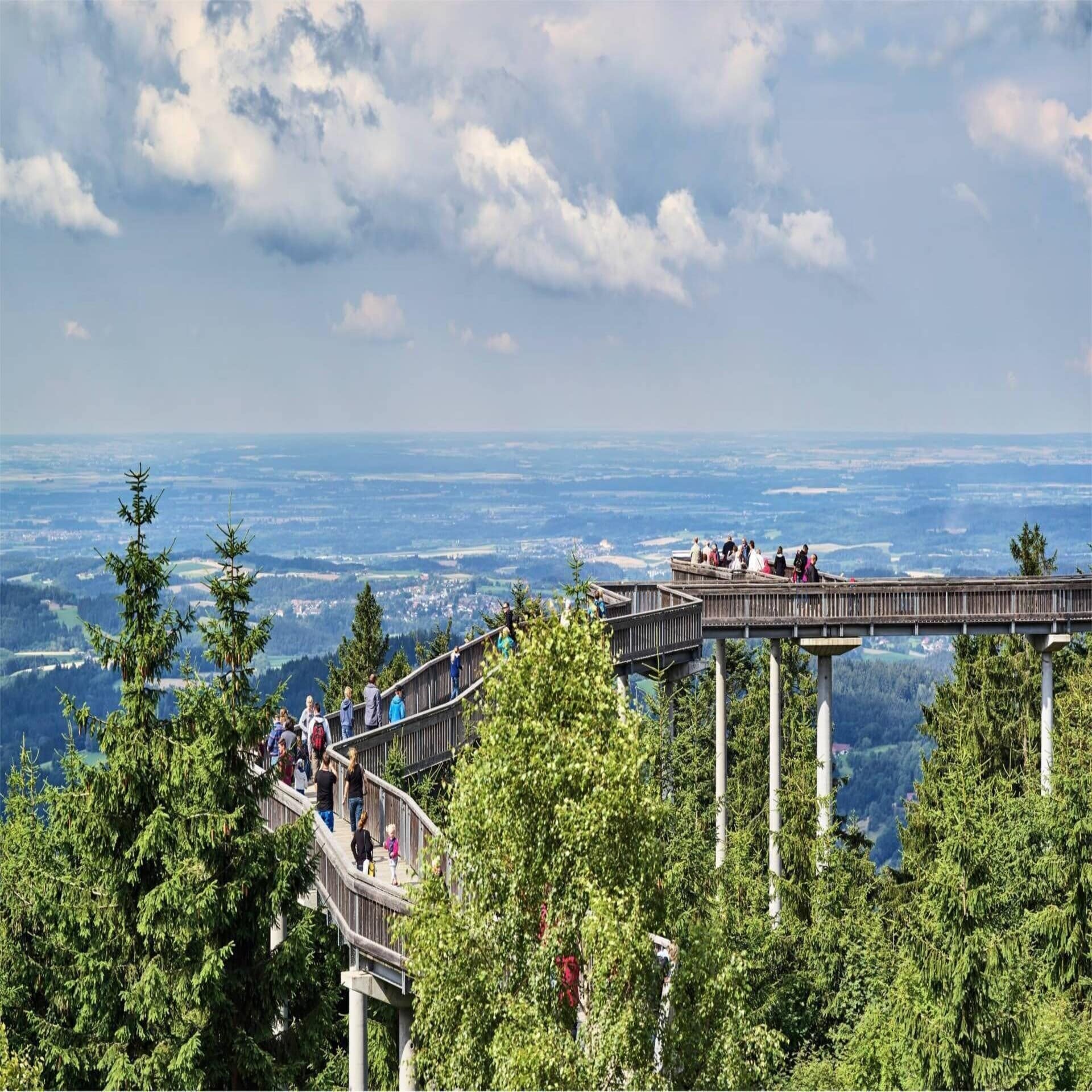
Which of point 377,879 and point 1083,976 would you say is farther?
point 1083,976

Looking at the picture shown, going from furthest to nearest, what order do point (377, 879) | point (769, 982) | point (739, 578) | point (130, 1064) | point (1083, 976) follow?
point (739, 578)
point (769, 982)
point (1083, 976)
point (377, 879)
point (130, 1064)

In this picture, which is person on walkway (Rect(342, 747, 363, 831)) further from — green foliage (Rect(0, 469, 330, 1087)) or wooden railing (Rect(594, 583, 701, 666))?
wooden railing (Rect(594, 583, 701, 666))

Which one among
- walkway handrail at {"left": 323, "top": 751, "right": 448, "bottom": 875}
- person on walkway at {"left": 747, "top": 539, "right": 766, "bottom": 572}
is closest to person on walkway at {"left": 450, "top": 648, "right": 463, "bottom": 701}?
walkway handrail at {"left": 323, "top": 751, "right": 448, "bottom": 875}

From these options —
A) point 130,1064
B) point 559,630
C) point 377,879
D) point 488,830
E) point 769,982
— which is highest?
point 559,630

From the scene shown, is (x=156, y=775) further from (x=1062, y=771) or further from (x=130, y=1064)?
(x=1062, y=771)

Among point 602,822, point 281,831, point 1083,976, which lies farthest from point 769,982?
point 602,822

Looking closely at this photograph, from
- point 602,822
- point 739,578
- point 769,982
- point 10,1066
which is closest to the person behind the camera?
point 602,822

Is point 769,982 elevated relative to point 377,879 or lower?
lower

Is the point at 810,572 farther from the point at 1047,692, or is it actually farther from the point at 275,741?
the point at 275,741
